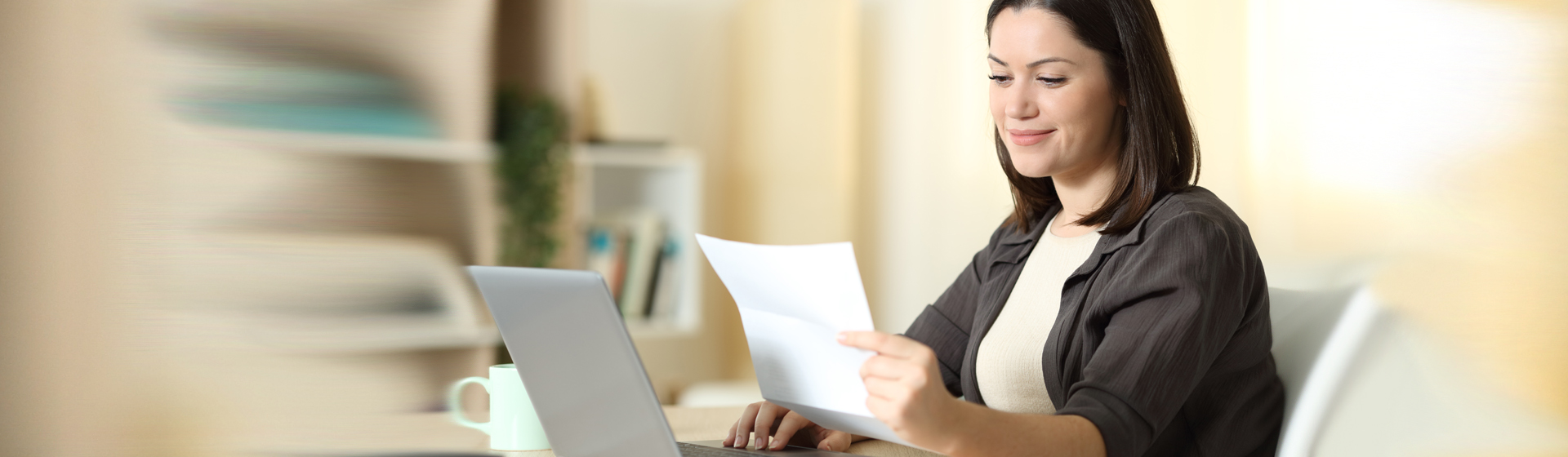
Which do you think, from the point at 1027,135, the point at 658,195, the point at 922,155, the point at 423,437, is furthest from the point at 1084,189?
the point at 658,195

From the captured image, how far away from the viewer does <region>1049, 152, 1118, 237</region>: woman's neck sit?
33.2 inches

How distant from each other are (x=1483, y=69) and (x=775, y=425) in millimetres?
648

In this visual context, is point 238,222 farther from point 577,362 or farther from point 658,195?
point 577,362

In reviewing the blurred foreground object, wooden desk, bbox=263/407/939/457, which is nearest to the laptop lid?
wooden desk, bbox=263/407/939/457

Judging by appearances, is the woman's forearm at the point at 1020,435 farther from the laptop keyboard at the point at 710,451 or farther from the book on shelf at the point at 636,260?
the book on shelf at the point at 636,260

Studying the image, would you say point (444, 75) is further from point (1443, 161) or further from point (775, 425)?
point (1443, 161)

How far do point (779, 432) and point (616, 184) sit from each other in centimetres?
192

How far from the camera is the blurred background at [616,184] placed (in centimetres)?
68

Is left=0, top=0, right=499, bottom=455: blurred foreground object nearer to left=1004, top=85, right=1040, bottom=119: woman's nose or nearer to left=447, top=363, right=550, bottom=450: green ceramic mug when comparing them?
left=447, top=363, right=550, bottom=450: green ceramic mug

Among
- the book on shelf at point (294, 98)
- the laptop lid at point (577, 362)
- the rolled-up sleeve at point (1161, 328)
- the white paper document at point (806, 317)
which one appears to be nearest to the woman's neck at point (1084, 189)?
the rolled-up sleeve at point (1161, 328)

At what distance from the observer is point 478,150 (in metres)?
1.98

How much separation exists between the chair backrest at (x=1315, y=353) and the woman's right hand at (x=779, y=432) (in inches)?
14.4

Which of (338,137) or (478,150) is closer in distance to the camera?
(338,137)

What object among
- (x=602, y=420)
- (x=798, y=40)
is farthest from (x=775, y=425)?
(x=798, y=40)
